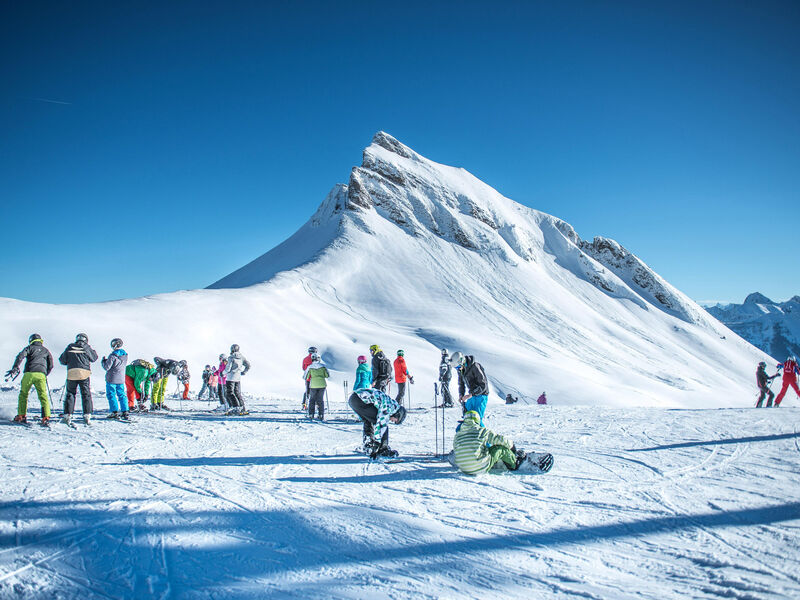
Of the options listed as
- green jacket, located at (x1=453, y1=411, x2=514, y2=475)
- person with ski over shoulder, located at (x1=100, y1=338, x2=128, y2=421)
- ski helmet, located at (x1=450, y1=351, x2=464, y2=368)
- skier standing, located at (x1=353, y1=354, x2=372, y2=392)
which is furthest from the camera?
skier standing, located at (x1=353, y1=354, x2=372, y2=392)

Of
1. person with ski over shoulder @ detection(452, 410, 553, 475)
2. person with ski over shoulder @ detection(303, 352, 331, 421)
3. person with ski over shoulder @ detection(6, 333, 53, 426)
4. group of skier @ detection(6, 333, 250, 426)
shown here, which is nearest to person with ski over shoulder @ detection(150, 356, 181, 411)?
group of skier @ detection(6, 333, 250, 426)

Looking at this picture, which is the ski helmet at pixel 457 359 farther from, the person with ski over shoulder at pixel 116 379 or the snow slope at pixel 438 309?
the snow slope at pixel 438 309

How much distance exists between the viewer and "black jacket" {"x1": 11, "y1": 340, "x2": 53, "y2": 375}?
841 centimetres

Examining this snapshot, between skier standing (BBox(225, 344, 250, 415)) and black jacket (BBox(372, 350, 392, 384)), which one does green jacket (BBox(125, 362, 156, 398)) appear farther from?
black jacket (BBox(372, 350, 392, 384))

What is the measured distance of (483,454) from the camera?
5.69m

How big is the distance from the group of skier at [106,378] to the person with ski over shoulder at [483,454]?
298 inches

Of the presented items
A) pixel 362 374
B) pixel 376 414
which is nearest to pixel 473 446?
pixel 376 414

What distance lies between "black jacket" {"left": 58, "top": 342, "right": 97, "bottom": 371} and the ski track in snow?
1.62m

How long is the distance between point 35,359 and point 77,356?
0.66m

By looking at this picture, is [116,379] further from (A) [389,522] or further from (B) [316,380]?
(A) [389,522]

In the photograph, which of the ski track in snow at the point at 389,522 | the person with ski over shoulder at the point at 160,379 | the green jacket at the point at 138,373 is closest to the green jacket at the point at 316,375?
the ski track in snow at the point at 389,522

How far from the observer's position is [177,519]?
4.16 meters

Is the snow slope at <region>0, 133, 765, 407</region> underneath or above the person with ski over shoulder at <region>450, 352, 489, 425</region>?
above

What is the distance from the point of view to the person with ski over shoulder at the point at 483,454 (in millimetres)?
5629
